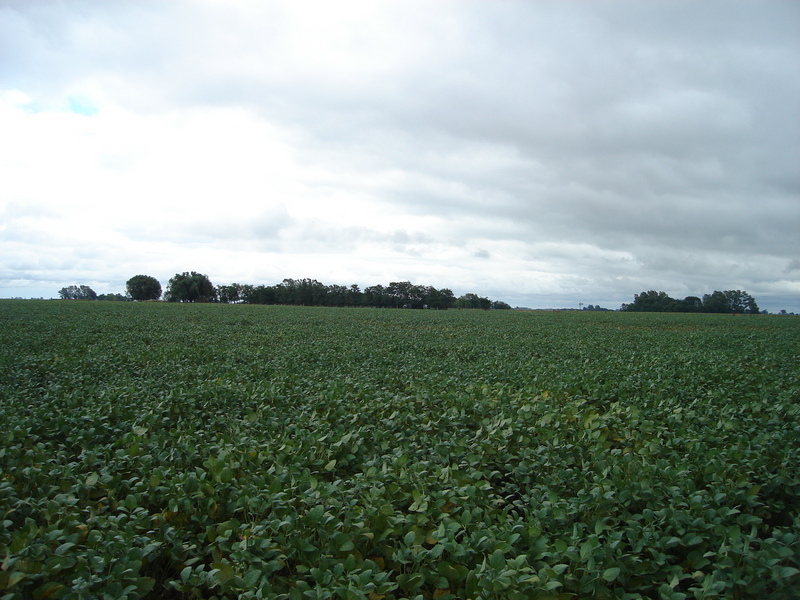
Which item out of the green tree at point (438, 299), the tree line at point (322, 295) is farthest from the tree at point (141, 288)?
the green tree at point (438, 299)

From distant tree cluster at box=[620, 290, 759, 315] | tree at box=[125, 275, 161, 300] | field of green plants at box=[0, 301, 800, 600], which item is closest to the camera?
field of green plants at box=[0, 301, 800, 600]

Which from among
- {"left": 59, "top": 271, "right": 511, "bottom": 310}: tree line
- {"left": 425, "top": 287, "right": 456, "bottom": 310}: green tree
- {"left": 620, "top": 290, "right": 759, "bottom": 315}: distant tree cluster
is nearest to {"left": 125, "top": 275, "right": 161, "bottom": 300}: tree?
{"left": 59, "top": 271, "right": 511, "bottom": 310}: tree line

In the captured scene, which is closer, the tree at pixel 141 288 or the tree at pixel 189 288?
the tree at pixel 189 288

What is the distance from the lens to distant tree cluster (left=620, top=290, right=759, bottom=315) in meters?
104

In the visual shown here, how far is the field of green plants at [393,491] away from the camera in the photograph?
10.2ft

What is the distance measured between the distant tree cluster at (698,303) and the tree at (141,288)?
12604 centimetres

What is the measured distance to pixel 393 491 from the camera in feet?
13.9

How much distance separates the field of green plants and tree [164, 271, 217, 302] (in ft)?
379

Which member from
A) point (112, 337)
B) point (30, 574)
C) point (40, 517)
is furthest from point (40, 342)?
point (30, 574)

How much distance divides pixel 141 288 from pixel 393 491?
14144 cm

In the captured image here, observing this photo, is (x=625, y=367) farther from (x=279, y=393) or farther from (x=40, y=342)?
(x=40, y=342)

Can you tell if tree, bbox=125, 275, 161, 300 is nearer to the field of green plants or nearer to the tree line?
the tree line

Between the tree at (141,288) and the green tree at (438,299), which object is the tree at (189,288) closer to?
the tree at (141,288)

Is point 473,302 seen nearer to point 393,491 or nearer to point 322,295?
point 322,295
